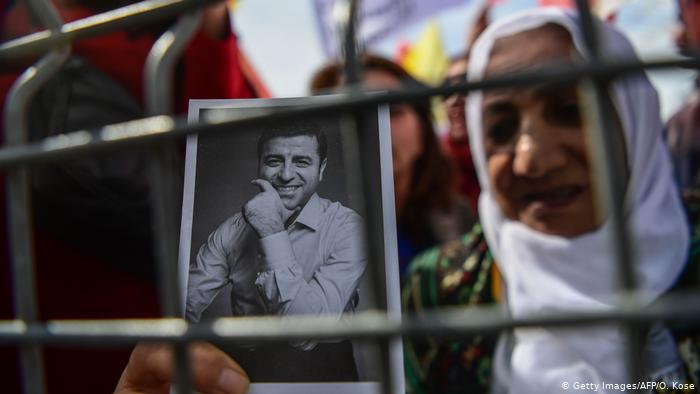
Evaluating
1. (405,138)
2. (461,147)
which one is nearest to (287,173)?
(405,138)

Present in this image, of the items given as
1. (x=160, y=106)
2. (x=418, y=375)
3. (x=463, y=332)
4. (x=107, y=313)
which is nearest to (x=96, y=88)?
(x=107, y=313)

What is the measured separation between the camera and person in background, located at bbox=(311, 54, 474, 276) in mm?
1444

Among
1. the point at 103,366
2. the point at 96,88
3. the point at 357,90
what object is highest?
the point at 96,88

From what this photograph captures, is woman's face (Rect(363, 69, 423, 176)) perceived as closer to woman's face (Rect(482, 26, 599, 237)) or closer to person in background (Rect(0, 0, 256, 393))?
woman's face (Rect(482, 26, 599, 237))

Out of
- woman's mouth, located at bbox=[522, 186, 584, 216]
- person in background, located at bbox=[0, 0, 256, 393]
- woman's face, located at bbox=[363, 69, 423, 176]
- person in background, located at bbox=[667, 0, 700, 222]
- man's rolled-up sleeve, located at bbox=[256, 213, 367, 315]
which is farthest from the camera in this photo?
woman's face, located at bbox=[363, 69, 423, 176]

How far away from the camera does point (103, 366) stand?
38.5 inches

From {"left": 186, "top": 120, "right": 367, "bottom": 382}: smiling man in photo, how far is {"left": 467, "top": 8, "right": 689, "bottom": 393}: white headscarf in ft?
2.06

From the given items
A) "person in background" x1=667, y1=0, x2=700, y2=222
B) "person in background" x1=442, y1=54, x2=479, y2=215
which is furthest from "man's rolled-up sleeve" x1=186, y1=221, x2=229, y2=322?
"person in background" x1=442, y1=54, x2=479, y2=215

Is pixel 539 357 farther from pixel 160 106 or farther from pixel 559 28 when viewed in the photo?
pixel 160 106

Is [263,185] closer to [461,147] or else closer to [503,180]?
[503,180]

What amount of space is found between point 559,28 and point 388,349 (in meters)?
1.01

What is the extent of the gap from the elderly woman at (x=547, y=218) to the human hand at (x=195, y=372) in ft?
1.97

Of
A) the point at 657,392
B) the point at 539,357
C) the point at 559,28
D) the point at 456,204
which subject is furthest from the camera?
the point at 456,204

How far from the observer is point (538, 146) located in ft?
3.45
